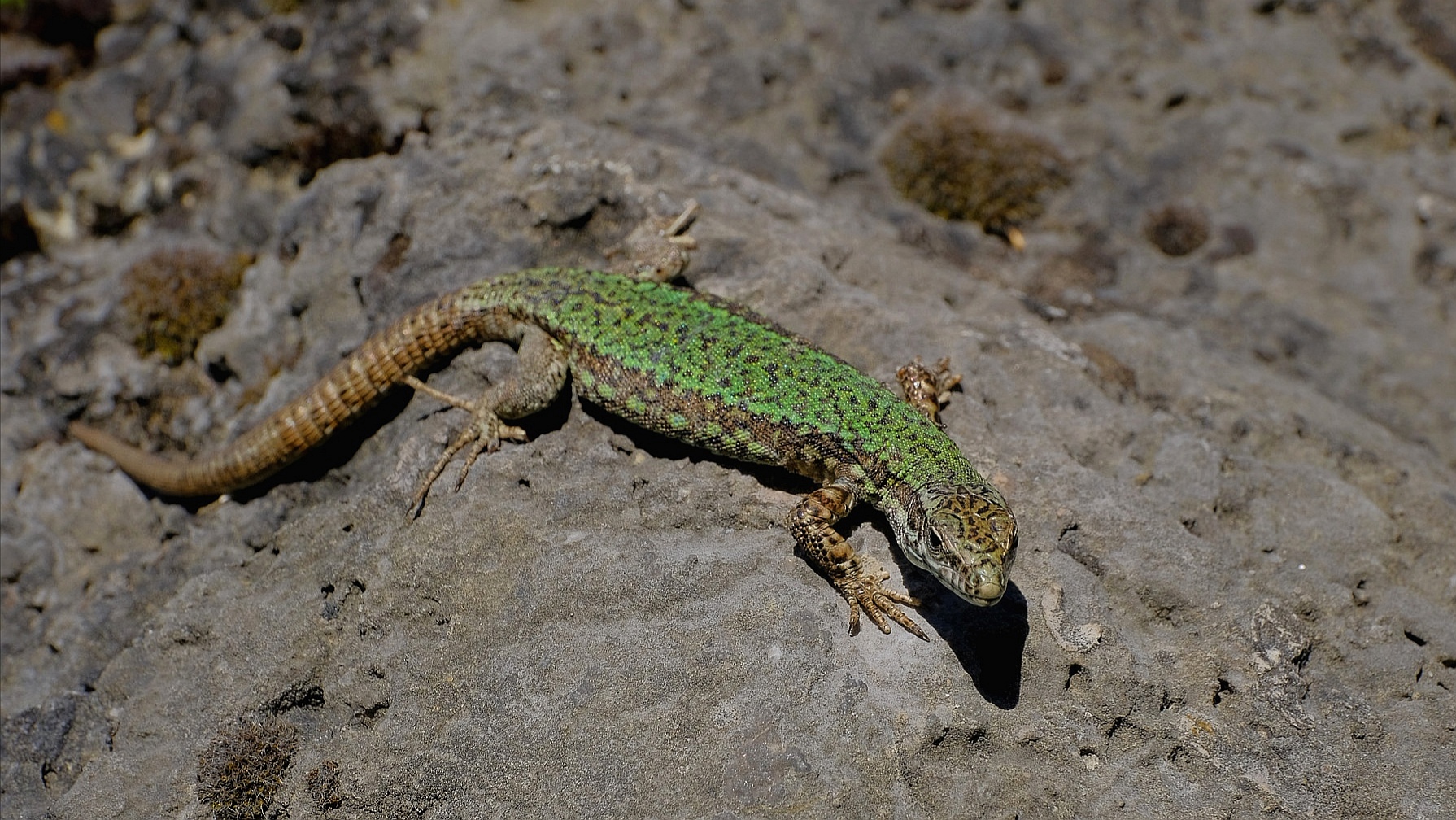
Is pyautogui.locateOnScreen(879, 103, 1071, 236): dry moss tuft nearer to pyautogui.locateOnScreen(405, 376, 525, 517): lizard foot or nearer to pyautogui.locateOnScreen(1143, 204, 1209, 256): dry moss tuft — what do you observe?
pyautogui.locateOnScreen(1143, 204, 1209, 256): dry moss tuft

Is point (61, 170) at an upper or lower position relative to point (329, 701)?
upper

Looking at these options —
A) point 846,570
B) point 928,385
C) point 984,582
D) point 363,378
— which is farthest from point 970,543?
point 363,378

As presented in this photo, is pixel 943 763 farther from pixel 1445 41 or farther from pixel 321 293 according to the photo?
pixel 1445 41

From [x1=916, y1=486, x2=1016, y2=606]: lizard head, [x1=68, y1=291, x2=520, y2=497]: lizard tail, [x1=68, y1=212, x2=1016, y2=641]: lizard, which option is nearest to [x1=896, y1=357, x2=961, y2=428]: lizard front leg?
[x1=68, y1=212, x2=1016, y2=641]: lizard

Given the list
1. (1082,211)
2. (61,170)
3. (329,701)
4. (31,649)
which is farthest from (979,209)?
(61,170)

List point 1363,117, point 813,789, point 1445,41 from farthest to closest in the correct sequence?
point 1445,41 → point 1363,117 → point 813,789

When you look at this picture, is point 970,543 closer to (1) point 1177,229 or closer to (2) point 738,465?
(2) point 738,465

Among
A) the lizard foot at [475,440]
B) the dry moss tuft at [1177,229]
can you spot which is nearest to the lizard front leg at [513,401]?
the lizard foot at [475,440]
